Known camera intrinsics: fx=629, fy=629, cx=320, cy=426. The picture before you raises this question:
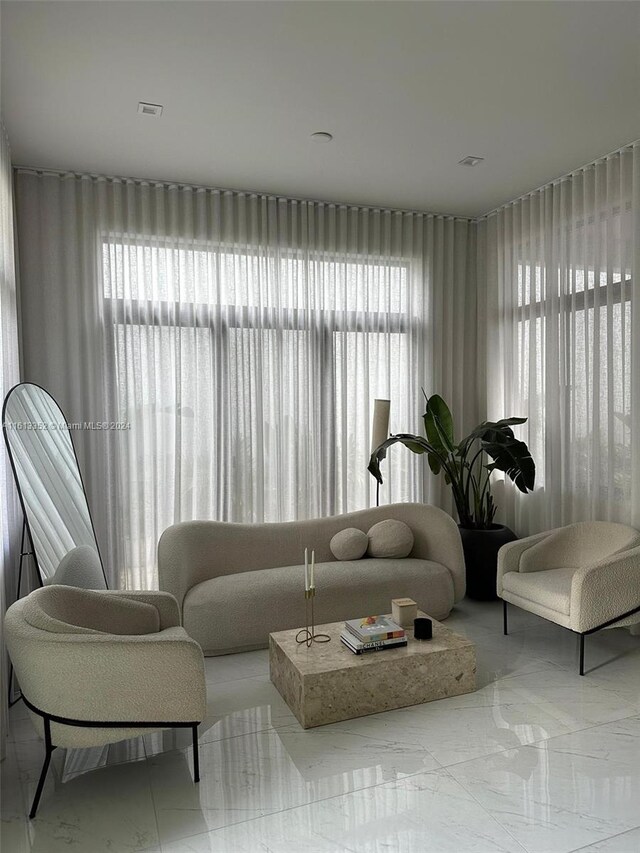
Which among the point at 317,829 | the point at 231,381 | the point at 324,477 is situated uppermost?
the point at 231,381

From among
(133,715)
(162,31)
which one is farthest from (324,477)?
(162,31)

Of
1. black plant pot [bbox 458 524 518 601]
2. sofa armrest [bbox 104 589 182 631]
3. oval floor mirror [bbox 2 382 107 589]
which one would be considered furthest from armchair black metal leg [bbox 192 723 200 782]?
black plant pot [bbox 458 524 518 601]

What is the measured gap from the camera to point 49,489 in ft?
11.1

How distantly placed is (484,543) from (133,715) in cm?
280

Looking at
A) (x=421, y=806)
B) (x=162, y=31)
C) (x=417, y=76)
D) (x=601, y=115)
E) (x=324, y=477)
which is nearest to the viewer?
(x=421, y=806)

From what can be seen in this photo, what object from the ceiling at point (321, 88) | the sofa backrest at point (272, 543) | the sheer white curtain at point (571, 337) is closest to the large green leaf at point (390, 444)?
the sofa backrest at point (272, 543)

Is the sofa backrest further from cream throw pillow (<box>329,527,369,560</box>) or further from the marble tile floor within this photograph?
the marble tile floor

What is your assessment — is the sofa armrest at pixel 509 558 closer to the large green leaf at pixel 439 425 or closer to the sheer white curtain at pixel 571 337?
the sheer white curtain at pixel 571 337

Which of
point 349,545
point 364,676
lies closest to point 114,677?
point 364,676

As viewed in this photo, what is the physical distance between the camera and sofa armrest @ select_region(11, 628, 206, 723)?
2.21m

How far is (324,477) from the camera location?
15.7 ft

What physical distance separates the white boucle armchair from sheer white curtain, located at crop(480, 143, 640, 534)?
0.25m

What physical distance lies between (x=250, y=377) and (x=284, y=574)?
58.6 inches

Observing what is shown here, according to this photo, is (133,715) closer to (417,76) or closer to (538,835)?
(538,835)
